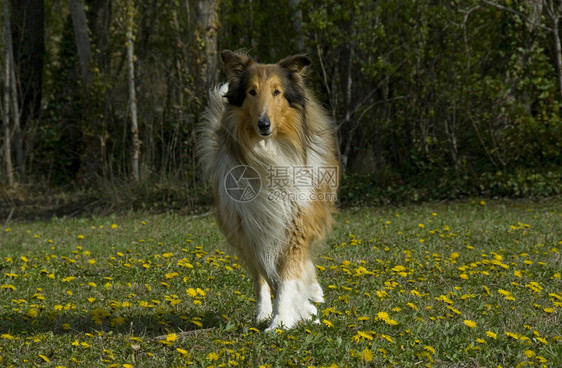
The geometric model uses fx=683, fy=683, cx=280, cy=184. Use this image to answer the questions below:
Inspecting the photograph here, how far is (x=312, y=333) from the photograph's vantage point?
15.6 ft

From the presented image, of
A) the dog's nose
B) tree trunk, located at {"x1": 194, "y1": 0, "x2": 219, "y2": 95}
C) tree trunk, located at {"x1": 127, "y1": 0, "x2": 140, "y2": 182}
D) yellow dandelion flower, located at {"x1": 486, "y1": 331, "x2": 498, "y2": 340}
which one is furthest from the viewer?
tree trunk, located at {"x1": 127, "y1": 0, "x2": 140, "y2": 182}

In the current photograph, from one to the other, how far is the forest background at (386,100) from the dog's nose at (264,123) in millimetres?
7219

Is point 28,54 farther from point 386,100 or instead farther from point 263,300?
point 263,300

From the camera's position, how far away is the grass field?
4.46 m

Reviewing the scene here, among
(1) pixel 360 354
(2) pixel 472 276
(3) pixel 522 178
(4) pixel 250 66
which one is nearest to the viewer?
(1) pixel 360 354

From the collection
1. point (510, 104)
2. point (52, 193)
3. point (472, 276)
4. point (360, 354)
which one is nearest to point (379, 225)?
point (472, 276)

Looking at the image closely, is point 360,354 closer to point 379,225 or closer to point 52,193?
point 379,225

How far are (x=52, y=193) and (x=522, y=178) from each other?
32.8ft

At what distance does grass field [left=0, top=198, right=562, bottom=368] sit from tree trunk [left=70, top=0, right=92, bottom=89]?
21.7 feet

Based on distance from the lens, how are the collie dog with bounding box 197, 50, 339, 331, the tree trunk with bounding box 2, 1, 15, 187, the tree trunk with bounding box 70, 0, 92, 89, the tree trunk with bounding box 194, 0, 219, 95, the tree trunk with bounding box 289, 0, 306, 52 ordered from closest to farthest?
the collie dog with bounding box 197, 50, 339, 331 → the tree trunk with bounding box 194, 0, 219, 95 → the tree trunk with bounding box 289, 0, 306, 52 → the tree trunk with bounding box 2, 1, 15, 187 → the tree trunk with bounding box 70, 0, 92, 89

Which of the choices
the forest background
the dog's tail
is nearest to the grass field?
the dog's tail

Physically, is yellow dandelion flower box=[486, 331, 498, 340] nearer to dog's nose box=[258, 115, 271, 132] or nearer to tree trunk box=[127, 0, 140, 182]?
dog's nose box=[258, 115, 271, 132]

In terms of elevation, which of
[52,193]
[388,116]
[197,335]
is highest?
[388,116]

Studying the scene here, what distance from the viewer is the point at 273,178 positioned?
5156 millimetres
